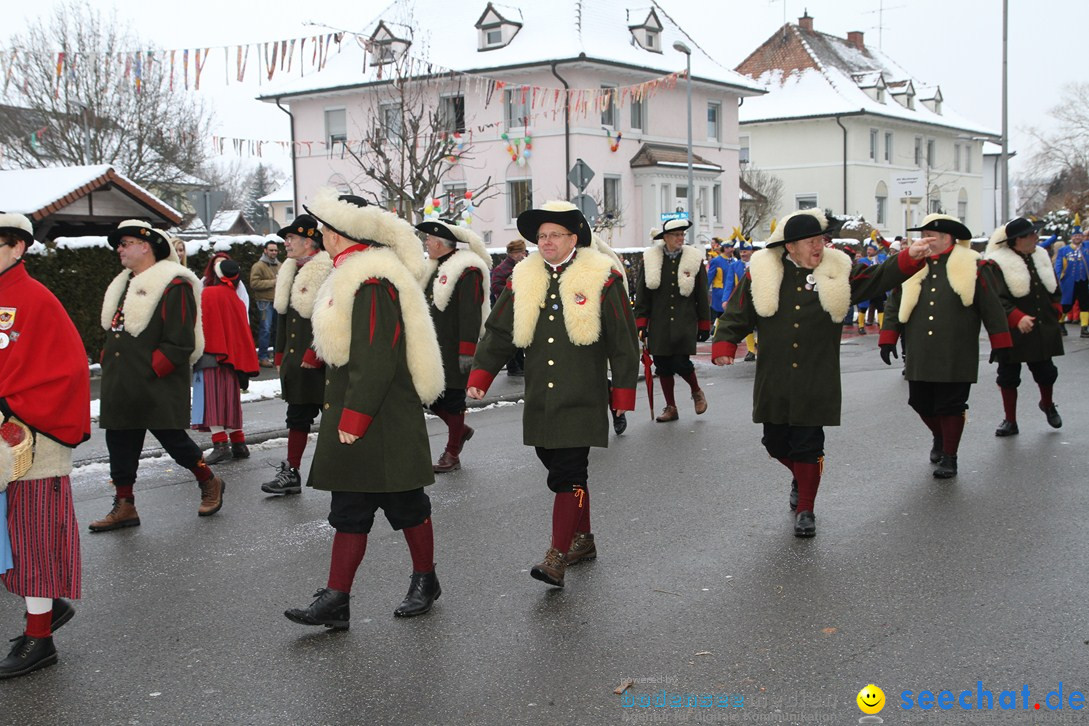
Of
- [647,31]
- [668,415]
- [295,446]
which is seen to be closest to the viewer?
[295,446]

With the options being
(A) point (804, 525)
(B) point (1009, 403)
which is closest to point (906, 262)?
(A) point (804, 525)

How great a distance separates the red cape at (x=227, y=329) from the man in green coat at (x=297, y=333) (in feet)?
2.58

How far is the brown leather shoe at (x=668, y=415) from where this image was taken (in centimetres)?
1091

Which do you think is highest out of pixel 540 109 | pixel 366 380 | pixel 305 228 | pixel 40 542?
pixel 540 109

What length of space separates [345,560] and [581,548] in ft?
4.85

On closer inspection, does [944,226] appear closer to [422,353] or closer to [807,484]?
[807,484]

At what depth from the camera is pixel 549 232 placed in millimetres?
5574

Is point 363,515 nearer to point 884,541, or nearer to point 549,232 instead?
point 549,232

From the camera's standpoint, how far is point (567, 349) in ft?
18.4

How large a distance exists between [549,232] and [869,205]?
52.6m

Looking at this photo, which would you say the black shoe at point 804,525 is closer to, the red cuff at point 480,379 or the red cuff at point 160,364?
the red cuff at point 480,379

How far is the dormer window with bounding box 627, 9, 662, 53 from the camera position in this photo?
41.1 m

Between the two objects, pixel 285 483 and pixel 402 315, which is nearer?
pixel 402 315

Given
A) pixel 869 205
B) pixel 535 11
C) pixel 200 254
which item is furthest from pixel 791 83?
pixel 200 254
